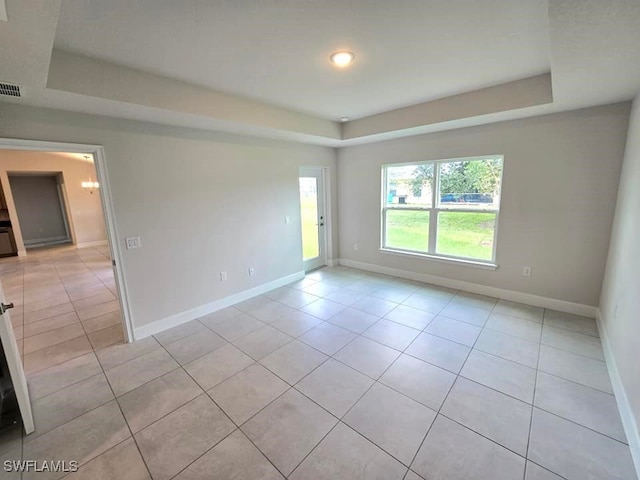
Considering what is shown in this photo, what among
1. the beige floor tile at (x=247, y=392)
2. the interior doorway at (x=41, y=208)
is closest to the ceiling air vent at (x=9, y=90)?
the beige floor tile at (x=247, y=392)

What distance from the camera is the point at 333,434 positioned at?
1.82m

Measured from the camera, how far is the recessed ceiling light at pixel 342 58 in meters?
2.12

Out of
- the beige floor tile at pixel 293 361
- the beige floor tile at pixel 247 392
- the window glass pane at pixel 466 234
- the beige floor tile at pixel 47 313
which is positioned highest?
the window glass pane at pixel 466 234

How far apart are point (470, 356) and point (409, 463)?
1365 millimetres

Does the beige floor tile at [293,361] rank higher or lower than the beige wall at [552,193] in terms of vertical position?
lower

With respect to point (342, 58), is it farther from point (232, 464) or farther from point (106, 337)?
point (106, 337)

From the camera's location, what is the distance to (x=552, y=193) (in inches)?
129

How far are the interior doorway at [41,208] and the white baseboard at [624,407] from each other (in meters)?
12.5

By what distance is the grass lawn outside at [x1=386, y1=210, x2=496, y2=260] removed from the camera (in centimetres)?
393

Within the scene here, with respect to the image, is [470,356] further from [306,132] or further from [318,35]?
[306,132]

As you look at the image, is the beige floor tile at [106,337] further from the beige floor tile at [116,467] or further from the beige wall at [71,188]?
the beige wall at [71,188]

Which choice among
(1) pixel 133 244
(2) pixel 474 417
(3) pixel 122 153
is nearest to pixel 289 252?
(1) pixel 133 244

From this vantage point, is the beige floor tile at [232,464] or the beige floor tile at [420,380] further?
the beige floor tile at [420,380]

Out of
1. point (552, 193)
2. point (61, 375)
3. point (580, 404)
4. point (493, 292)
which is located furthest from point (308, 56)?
point (493, 292)
